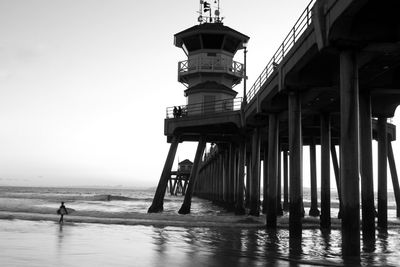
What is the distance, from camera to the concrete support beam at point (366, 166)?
59.2 feet

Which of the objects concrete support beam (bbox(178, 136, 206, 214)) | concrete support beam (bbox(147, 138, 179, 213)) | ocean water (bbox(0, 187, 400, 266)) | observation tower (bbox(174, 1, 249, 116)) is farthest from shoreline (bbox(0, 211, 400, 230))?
observation tower (bbox(174, 1, 249, 116))

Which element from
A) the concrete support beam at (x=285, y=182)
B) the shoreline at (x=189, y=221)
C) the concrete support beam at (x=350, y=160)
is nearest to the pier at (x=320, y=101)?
the concrete support beam at (x=350, y=160)

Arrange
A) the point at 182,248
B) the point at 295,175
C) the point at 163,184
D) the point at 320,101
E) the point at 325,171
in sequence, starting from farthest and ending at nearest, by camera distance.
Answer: the point at 163,184
the point at 325,171
the point at 320,101
the point at 295,175
the point at 182,248

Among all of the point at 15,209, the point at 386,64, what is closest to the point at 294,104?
the point at 386,64

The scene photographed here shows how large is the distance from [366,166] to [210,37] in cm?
2179

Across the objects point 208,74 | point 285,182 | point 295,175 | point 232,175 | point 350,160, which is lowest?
point 295,175

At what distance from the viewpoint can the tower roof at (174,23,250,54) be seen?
1475 inches

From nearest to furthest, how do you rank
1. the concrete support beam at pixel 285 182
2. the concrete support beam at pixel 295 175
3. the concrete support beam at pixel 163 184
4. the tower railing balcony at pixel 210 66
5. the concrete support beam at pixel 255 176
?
1. the concrete support beam at pixel 295 175
2. the concrete support beam at pixel 255 176
3. the concrete support beam at pixel 163 184
4. the tower railing balcony at pixel 210 66
5. the concrete support beam at pixel 285 182

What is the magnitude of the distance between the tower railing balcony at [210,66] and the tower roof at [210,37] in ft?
3.60

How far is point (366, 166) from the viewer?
740 inches

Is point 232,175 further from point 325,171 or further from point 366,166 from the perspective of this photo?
point 366,166

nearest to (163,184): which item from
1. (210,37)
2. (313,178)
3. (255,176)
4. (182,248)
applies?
(255,176)

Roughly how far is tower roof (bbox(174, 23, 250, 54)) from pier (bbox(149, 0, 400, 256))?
81 mm

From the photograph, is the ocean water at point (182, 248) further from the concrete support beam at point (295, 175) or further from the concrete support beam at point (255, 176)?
the concrete support beam at point (255, 176)
